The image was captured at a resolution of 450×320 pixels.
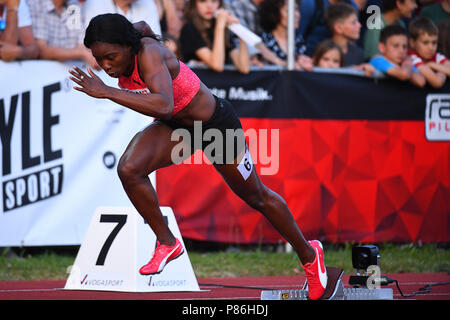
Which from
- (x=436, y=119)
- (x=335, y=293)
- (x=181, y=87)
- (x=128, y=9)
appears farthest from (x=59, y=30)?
(x=436, y=119)

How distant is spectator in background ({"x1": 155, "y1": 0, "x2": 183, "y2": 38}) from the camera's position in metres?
8.42

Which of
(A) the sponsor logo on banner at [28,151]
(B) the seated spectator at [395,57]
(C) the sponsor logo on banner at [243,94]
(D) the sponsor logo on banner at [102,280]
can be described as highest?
(B) the seated spectator at [395,57]

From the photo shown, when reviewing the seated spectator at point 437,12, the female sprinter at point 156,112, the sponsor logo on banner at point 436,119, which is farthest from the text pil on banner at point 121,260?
the seated spectator at point 437,12

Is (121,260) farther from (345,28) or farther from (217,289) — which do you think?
(345,28)

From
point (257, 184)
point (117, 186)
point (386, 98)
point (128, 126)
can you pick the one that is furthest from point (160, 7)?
point (257, 184)

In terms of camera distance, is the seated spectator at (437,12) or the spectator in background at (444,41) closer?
the spectator in background at (444,41)

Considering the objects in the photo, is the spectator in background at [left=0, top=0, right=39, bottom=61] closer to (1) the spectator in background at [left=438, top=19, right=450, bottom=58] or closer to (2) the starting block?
(2) the starting block

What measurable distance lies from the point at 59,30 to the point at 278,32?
262cm

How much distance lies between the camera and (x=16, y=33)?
25.8ft

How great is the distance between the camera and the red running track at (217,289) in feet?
19.6

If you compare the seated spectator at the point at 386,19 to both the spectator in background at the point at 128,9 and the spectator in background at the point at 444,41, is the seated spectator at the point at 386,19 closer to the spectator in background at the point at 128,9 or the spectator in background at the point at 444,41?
the spectator in background at the point at 444,41

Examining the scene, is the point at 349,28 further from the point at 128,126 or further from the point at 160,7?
the point at 128,126

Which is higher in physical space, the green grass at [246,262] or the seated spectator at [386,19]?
the seated spectator at [386,19]

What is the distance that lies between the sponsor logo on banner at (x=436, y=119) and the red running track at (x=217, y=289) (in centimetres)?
206
